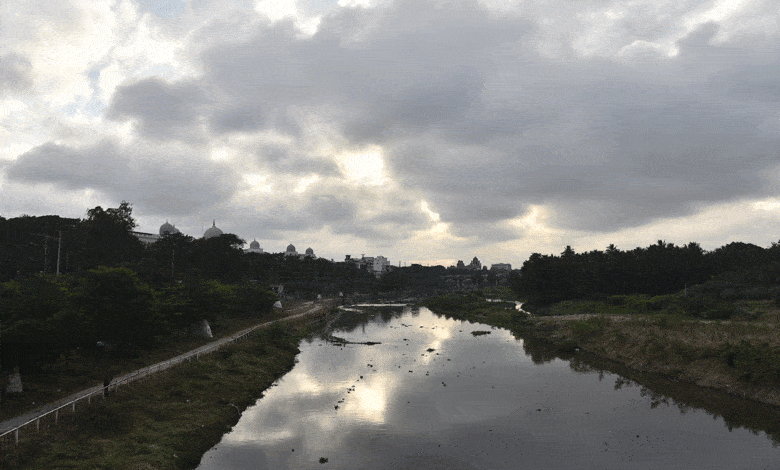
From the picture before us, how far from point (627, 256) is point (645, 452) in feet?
382

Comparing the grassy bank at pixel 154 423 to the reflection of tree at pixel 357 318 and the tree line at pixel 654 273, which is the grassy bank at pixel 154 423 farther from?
the tree line at pixel 654 273

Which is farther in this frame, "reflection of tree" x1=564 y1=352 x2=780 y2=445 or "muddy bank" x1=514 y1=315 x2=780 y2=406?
"muddy bank" x1=514 y1=315 x2=780 y2=406

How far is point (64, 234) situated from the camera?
92.1 metres

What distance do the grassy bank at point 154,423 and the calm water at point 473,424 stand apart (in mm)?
1877

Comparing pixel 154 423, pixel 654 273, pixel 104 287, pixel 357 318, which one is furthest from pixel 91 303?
pixel 654 273

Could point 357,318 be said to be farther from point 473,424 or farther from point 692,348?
point 473,424

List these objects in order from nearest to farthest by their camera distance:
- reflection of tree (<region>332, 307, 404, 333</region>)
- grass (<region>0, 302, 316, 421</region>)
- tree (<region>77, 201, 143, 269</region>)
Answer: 1. grass (<region>0, 302, 316, 421</region>)
2. tree (<region>77, 201, 143, 269</region>)
3. reflection of tree (<region>332, 307, 404, 333</region>)

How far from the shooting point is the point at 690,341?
187ft

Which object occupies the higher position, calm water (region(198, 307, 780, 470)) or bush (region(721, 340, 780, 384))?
bush (region(721, 340, 780, 384))

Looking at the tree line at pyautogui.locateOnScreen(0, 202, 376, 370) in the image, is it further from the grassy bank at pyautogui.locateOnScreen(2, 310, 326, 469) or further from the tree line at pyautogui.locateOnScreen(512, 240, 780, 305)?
the tree line at pyautogui.locateOnScreen(512, 240, 780, 305)

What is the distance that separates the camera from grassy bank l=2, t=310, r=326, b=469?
83.8 ft

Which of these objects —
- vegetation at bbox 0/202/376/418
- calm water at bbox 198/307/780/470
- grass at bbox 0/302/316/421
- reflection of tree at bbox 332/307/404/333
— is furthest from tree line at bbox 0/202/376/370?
reflection of tree at bbox 332/307/404/333

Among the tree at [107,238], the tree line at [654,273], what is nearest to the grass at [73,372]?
the tree at [107,238]

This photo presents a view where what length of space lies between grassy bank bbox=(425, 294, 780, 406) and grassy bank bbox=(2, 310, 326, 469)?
47006 mm
